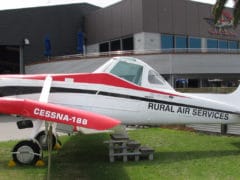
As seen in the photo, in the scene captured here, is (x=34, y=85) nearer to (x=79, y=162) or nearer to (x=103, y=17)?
(x=79, y=162)

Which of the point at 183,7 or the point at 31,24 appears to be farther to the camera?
the point at 31,24

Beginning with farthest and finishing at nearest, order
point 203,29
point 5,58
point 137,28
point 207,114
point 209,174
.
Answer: point 5,58 < point 203,29 < point 137,28 < point 207,114 < point 209,174

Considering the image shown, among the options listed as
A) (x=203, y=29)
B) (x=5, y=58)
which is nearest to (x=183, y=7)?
(x=203, y=29)

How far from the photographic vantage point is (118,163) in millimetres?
9328

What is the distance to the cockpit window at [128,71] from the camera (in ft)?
32.2

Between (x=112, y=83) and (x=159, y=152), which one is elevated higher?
(x=112, y=83)

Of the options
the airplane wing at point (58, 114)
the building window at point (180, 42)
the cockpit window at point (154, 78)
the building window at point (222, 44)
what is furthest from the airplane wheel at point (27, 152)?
the building window at point (222, 44)

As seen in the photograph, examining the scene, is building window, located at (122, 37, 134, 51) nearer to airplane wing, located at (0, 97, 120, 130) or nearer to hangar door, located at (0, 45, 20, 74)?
hangar door, located at (0, 45, 20, 74)

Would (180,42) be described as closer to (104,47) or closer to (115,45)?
(115,45)

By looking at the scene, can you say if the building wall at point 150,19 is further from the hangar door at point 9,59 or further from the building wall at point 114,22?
the hangar door at point 9,59

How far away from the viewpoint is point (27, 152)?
900cm

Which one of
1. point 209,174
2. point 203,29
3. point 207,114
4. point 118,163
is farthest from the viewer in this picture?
point 203,29

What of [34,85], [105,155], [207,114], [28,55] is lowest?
[105,155]

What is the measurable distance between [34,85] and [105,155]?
2574 millimetres
